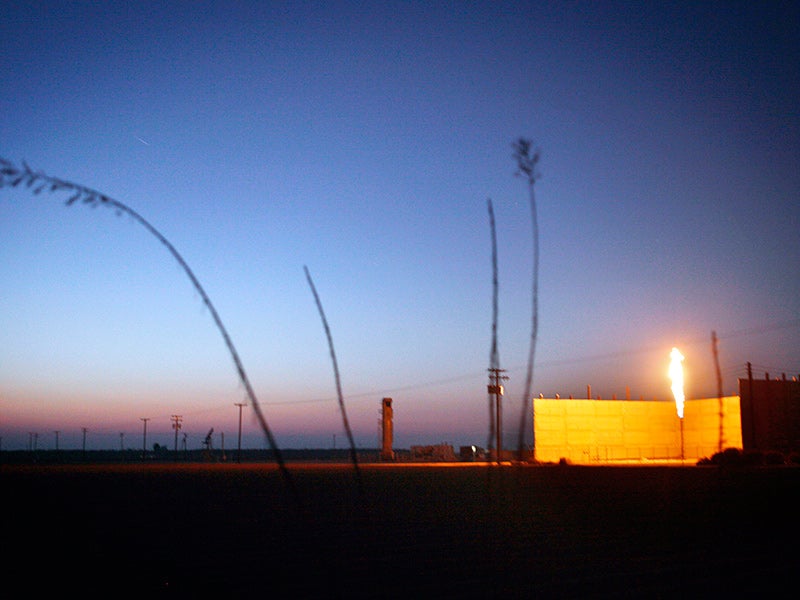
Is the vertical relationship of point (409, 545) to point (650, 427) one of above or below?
below

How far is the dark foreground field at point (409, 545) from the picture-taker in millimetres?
7977

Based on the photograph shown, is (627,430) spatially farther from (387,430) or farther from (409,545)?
(409,545)

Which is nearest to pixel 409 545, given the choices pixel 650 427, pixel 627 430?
pixel 627 430

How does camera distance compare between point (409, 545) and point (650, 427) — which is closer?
point (409, 545)

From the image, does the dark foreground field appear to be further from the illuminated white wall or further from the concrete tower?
the concrete tower

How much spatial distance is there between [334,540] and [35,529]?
568 cm

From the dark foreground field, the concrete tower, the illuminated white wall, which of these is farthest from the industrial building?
the dark foreground field

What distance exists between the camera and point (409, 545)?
35.0 ft

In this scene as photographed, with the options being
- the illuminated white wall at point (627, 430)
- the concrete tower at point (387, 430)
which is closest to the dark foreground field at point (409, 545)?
the illuminated white wall at point (627, 430)

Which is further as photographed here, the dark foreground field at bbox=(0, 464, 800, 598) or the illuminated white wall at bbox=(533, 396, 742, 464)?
the illuminated white wall at bbox=(533, 396, 742, 464)

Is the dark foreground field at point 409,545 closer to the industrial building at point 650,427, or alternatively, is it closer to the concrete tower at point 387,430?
the industrial building at point 650,427

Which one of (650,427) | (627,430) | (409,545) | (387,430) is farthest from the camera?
(387,430)

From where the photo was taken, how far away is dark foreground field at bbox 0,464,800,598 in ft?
26.2

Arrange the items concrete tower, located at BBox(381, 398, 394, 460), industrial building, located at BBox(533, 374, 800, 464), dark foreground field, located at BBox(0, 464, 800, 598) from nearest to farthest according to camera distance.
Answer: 1. dark foreground field, located at BBox(0, 464, 800, 598)
2. industrial building, located at BBox(533, 374, 800, 464)
3. concrete tower, located at BBox(381, 398, 394, 460)
